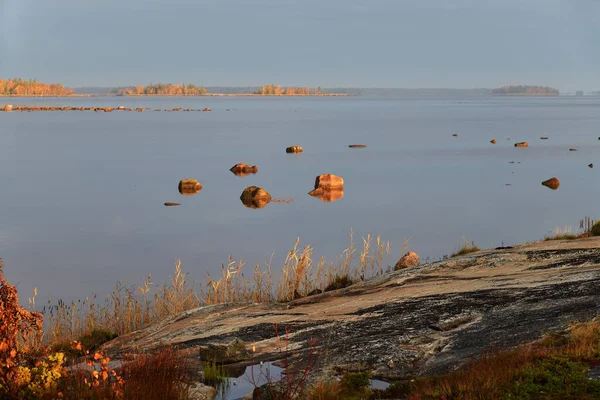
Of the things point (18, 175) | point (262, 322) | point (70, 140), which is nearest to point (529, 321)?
point (262, 322)

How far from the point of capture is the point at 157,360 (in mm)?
13461

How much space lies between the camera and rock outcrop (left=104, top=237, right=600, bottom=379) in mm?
15734

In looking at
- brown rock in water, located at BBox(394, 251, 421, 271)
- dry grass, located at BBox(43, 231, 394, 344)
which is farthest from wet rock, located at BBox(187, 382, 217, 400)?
brown rock in water, located at BBox(394, 251, 421, 271)

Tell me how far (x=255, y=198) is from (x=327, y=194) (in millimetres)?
6953

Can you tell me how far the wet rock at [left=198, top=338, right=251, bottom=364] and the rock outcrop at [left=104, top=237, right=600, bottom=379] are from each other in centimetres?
31

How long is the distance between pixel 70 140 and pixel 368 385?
11555cm

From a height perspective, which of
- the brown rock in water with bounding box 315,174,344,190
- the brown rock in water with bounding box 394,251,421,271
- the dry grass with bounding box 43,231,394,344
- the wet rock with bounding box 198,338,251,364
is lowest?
the dry grass with bounding box 43,231,394,344

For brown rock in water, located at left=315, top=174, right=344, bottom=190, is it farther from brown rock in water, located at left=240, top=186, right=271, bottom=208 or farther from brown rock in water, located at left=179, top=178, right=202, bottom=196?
brown rock in water, located at left=179, top=178, right=202, bottom=196

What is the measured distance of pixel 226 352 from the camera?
55.7 ft

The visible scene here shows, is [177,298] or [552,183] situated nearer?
[177,298]

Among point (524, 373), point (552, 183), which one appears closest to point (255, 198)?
point (552, 183)

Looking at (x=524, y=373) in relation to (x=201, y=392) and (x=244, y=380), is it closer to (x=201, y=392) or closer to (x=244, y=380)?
(x=201, y=392)

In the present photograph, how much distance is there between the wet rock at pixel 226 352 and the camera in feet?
55.4

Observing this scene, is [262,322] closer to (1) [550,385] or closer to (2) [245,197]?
(1) [550,385]
